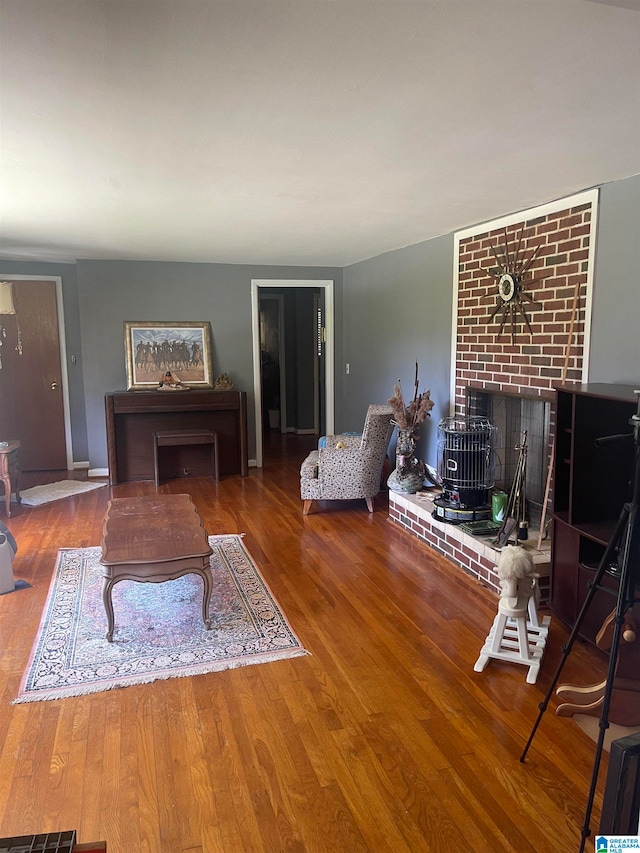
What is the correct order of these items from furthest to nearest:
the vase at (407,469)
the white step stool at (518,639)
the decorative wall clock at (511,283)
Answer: the vase at (407,469), the decorative wall clock at (511,283), the white step stool at (518,639)

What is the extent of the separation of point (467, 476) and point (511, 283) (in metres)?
1.28

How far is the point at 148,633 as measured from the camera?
119 inches

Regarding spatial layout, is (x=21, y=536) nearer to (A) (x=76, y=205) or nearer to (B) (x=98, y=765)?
(A) (x=76, y=205)

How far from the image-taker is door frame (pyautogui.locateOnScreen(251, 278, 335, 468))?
6570mm

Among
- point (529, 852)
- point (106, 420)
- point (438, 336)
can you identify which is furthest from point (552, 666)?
point (106, 420)

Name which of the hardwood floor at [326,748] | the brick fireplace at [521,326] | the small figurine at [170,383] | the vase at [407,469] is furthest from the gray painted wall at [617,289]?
the small figurine at [170,383]

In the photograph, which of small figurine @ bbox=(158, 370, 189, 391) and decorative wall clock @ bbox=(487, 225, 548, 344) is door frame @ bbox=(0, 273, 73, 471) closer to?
small figurine @ bbox=(158, 370, 189, 391)

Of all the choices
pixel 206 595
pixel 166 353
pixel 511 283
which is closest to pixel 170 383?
pixel 166 353

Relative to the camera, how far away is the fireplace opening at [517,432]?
3.81 m

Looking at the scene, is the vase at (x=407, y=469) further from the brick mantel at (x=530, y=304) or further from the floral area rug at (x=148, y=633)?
the floral area rug at (x=148, y=633)

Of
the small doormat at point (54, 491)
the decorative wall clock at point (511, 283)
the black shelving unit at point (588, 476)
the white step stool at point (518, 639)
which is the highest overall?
the decorative wall clock at point (511, 283)

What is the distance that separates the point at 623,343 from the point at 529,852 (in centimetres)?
225

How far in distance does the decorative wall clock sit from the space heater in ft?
2.31

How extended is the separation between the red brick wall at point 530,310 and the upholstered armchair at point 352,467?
0.69m
